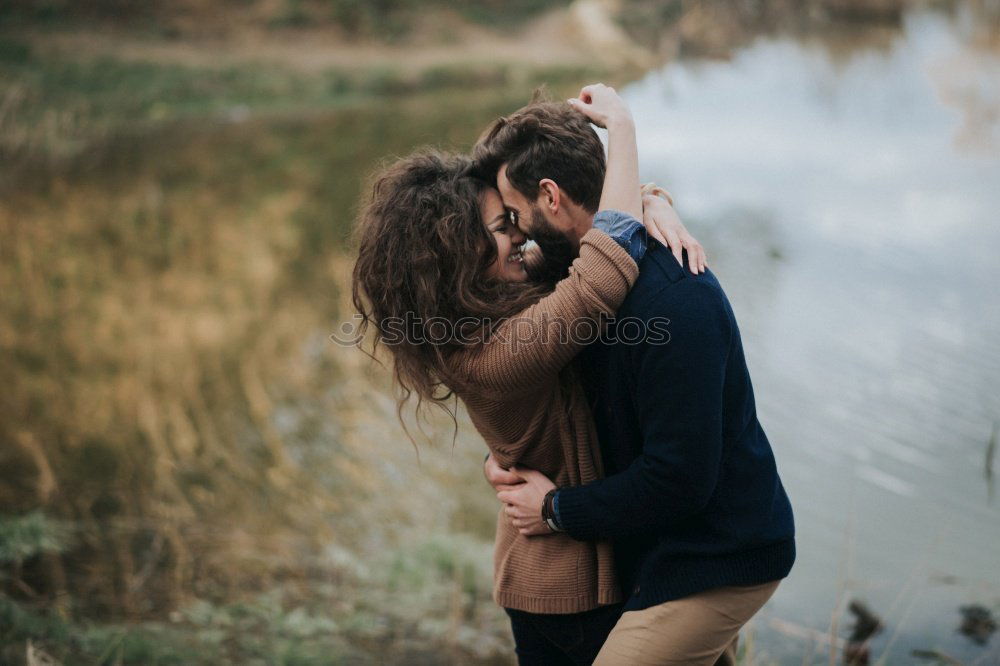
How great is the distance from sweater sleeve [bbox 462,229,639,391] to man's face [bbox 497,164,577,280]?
0.21m

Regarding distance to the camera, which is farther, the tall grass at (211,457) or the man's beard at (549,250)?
the tall grass at (211,457)

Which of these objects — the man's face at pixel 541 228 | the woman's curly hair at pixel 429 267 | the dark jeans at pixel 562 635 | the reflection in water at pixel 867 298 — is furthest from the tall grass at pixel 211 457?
the reflection in water at pixel 867 298

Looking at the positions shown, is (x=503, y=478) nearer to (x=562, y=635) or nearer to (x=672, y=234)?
(x=562, y=635)

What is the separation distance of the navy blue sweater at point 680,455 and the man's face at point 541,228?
0.83 ft

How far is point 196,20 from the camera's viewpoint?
23359 millimetres

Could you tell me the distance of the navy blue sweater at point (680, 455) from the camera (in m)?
1.82

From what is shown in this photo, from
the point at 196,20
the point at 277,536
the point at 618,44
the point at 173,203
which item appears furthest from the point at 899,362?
the point at 618,44

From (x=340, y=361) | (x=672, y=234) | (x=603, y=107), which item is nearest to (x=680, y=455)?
(x=672, y=234)

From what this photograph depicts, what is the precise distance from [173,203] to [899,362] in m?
9.04

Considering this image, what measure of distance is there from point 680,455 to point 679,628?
1.29 feet

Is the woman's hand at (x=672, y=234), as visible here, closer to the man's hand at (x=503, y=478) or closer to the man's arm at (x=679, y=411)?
the man's arm at (x=679, y=411)

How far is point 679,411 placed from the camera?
1.82m

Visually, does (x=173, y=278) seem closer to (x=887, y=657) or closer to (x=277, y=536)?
(x=277, y=536)

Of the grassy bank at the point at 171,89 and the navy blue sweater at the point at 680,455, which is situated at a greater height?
the navy blue sweater at the point at 680,455
